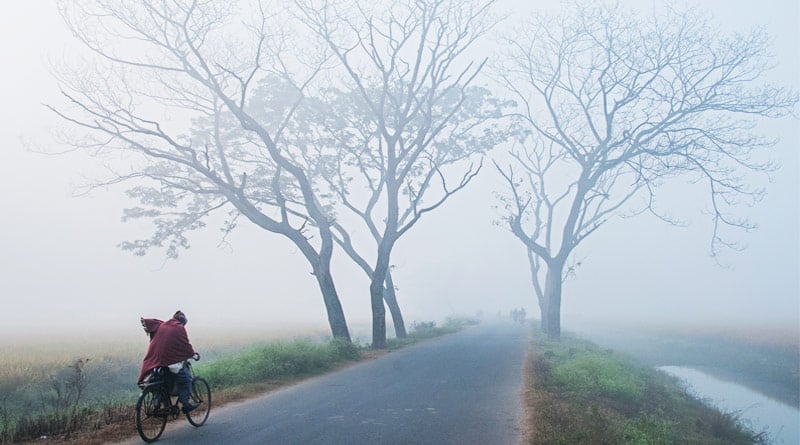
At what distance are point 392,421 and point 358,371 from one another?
6.59 metres

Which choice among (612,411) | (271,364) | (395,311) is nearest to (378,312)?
(395,311)

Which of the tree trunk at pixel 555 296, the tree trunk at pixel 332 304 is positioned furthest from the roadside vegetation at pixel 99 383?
the tree trunk at pixel 555 296

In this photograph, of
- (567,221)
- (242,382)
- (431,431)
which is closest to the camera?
(431,431)

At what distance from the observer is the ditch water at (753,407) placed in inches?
563

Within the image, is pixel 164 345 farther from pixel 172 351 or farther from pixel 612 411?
pixel 612 411

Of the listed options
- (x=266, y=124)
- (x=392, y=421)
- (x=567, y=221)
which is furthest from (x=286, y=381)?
(x=567, y=221)

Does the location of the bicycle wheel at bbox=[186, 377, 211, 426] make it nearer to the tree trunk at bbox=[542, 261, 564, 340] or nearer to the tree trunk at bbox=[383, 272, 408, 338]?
the tree trunk at bbox=[383, 272, 408, 338]

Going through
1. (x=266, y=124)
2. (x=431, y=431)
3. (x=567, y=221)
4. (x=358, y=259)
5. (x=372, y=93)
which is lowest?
(x=431, y=431)

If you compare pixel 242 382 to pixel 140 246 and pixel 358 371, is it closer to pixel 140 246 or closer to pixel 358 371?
pixel 358 371

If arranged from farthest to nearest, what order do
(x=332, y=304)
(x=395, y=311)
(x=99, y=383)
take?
(x=395, y=311)
(x=332, y=304)
(x=99, y=383)

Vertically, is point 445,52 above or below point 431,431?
above

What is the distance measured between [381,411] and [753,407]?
13.1 meters

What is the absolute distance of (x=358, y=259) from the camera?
27.6m

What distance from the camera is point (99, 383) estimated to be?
50.7 feet
